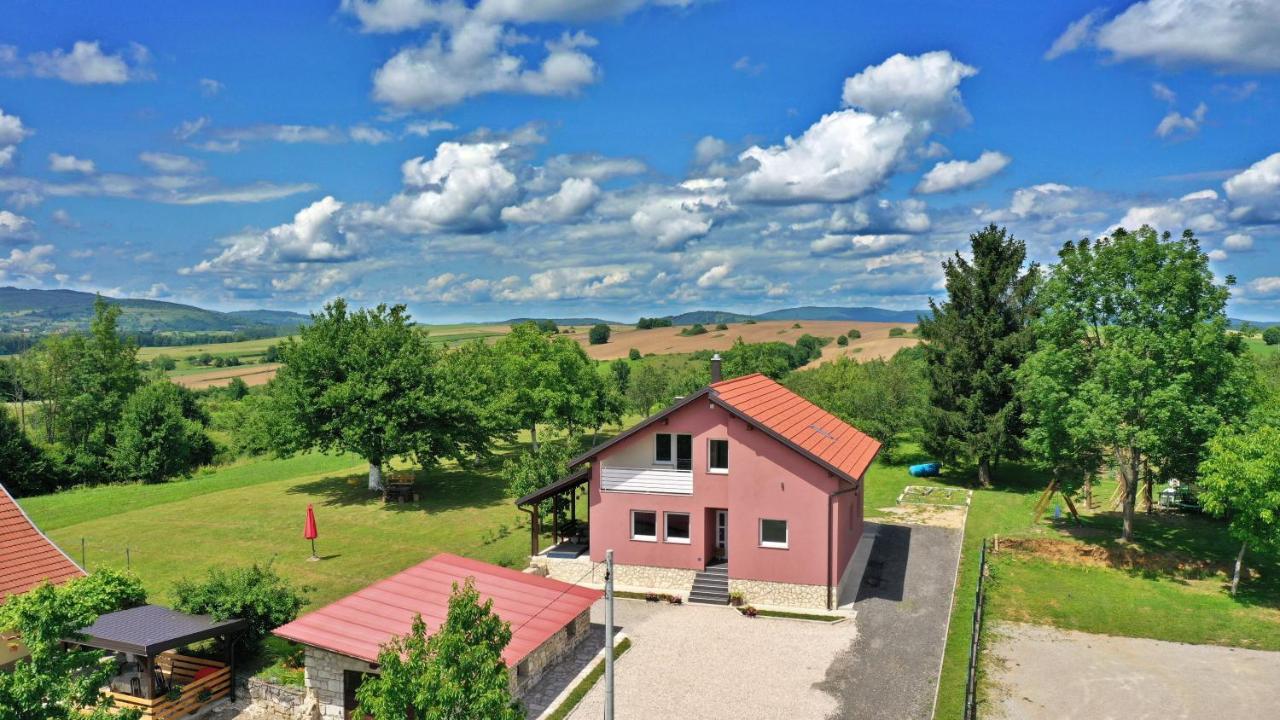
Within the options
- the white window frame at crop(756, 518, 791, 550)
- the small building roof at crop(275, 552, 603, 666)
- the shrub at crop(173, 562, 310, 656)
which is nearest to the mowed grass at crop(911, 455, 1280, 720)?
the white window frame at crop(756, 518, 791, 550)

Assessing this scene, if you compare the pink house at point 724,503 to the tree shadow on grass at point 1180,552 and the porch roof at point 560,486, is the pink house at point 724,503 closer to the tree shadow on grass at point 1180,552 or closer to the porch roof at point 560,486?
the porch roof at point 560,486

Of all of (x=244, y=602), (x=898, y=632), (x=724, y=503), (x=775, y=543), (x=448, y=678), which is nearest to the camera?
(x=448, y=678)

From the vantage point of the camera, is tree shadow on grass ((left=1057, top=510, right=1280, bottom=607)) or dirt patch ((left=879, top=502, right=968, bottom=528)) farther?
dirt patch ((left=879, top=502, right=968, bottom=528))

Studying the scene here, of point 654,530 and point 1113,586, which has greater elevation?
point 654,530

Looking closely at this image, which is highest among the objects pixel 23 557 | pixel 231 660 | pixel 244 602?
pixel 23 557

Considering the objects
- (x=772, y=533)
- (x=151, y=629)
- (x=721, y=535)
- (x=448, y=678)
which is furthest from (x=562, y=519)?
(x=448, y=678)

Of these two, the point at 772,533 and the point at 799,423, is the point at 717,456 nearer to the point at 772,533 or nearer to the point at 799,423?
the point at 772,533

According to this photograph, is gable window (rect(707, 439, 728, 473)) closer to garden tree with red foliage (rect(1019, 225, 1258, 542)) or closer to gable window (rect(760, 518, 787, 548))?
gable window (rect(760, 518, 787, 548))
